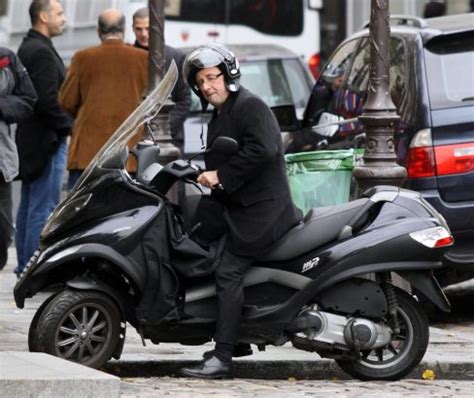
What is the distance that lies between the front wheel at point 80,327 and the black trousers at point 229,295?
513mm

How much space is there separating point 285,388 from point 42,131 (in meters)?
4.73

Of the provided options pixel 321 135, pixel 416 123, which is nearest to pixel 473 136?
pixel 416 123

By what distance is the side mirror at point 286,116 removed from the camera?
1154 centimetres

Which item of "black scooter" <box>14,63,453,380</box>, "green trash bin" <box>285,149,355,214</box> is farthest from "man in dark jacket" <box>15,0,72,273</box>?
"black scooter" <box>14,63,453,380</box>

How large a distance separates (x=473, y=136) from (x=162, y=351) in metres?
2.50

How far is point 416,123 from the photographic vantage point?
11.0m

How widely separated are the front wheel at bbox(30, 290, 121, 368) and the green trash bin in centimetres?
247

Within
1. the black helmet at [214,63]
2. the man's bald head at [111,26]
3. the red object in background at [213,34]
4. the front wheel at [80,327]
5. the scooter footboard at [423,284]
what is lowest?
the front wheel at [80,327]

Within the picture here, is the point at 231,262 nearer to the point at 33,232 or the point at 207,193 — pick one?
the point at 207,193

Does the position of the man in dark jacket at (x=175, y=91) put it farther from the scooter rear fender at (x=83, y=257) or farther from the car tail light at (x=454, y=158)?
the scooter rear fender at (x=83, y=257)

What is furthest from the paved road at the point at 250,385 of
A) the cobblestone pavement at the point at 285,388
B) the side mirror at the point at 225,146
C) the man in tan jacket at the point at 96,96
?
the man in tan jacket at the point at 96,96

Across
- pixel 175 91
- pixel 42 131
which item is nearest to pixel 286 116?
pixel 175 91

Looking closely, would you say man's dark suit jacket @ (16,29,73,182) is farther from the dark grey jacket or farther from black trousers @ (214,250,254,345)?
black trousers @ (214,250,254,345)

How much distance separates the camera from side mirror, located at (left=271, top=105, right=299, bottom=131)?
37.9 feet
